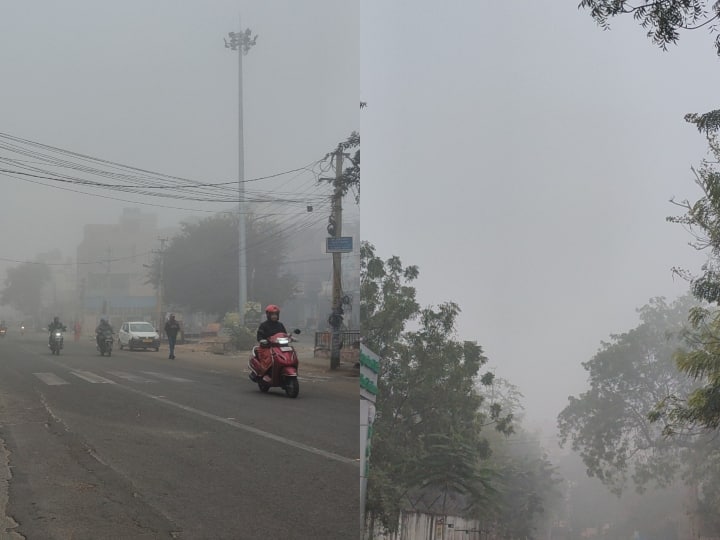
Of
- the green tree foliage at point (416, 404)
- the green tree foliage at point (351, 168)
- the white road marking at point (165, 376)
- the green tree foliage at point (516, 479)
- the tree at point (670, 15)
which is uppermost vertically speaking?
the tree at point (670, 15)

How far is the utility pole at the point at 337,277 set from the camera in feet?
5.66

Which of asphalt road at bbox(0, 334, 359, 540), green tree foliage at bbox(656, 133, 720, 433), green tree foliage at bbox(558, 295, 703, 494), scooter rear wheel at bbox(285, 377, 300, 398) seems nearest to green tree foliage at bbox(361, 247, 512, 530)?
green tree foliage at bbox(656, 133, 720, 433)

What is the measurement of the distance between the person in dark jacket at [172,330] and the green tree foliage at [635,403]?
8652 millimetres

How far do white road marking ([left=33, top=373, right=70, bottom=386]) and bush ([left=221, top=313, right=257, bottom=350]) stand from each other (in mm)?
344

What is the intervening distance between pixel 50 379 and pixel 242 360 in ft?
1.38

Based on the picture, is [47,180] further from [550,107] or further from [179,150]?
[550,107]

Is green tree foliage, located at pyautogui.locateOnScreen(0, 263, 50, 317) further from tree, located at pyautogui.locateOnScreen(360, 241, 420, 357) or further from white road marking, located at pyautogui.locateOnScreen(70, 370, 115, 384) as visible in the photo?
tree, located at pyautogui.locateOnScreen(360, 241, 420, 357)

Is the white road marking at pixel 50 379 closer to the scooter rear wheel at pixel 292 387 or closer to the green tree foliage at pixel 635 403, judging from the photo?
the scooter rear wheel at pixel 292 387

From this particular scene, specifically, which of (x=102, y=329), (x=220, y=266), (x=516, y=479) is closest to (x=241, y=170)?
(x=220, y=266)

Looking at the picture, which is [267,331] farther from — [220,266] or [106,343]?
[106,343]

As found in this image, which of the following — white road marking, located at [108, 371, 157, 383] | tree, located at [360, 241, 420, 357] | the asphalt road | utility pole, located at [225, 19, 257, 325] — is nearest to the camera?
the asphalt road

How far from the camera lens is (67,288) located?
1244mm

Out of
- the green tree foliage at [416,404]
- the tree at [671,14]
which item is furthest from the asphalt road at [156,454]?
the green tree foliage at [416,404]

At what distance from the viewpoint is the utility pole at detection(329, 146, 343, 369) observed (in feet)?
5.66
